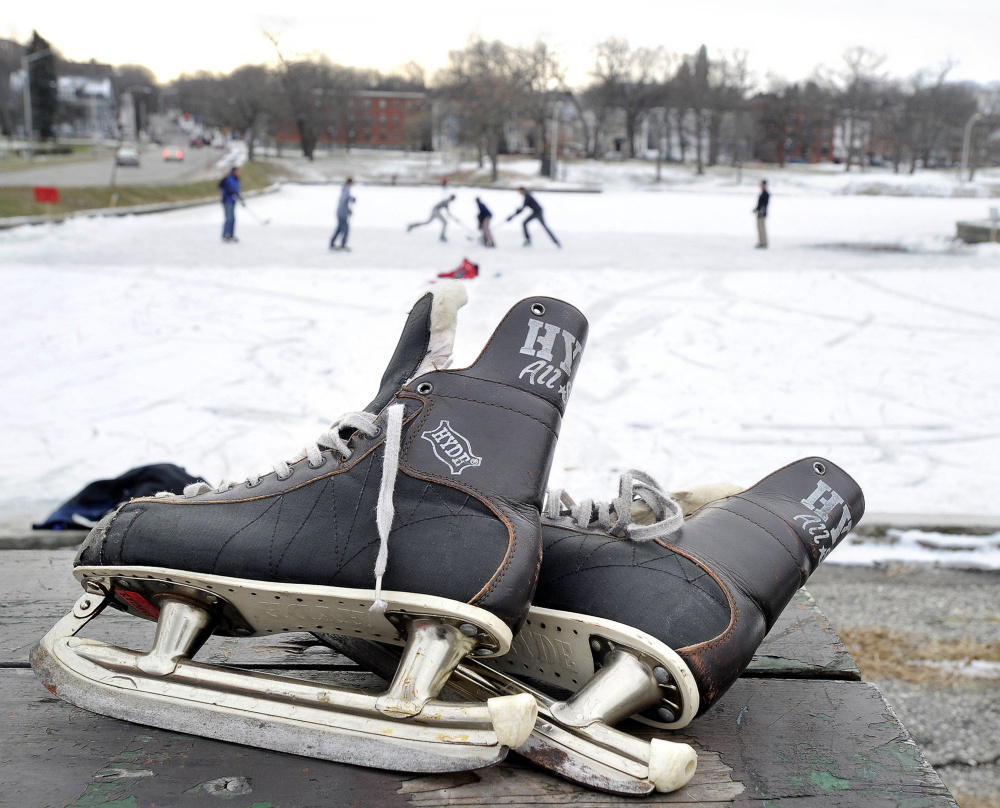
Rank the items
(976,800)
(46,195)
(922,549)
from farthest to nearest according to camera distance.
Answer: (46,195) → (922,549) → (976,800)

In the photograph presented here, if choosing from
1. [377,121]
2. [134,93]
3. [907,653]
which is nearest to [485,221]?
[907,653]

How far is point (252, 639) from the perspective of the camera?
1631 millimetres

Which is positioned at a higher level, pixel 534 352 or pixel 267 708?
pixel 534 352

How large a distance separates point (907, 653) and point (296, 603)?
2.59 metres

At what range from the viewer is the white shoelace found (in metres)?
1.19

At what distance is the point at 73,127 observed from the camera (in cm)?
9081

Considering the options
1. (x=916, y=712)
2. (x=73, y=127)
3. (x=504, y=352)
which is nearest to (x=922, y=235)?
(x=916, y=712)

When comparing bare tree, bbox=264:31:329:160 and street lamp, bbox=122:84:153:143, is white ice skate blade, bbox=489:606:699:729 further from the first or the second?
street lamp, bbox=122:84:153:143

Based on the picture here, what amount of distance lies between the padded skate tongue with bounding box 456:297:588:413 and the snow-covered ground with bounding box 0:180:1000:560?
15.6 inches

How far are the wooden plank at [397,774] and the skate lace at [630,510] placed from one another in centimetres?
31

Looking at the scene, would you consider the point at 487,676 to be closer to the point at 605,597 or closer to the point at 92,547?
the point at 605,597

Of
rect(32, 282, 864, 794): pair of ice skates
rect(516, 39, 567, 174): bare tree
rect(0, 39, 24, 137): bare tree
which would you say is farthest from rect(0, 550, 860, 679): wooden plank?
rect(0, 39, 24, 137): bare tree

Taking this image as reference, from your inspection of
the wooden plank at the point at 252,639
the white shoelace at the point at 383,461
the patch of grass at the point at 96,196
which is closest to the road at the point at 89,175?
the patch of grass at the point at 96,196

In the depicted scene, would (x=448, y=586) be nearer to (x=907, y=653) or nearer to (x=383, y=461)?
(x=383, y=461)
